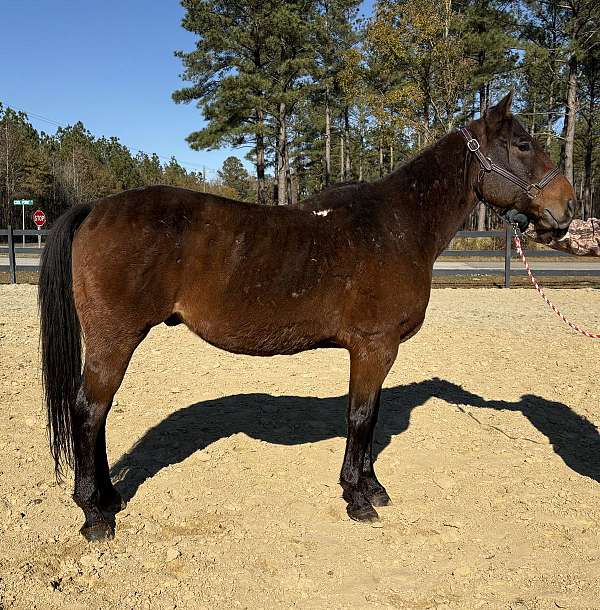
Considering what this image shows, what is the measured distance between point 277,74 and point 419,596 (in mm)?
29088

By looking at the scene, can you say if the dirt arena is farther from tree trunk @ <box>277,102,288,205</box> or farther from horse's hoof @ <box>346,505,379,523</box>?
tree trunk @ <box>277,102,288,205</box>

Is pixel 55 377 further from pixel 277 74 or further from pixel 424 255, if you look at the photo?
pixel 277 74

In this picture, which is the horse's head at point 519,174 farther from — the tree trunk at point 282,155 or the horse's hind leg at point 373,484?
the tree trunk at point 282,155

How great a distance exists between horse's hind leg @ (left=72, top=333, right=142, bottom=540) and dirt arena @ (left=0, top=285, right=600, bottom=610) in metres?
0.16

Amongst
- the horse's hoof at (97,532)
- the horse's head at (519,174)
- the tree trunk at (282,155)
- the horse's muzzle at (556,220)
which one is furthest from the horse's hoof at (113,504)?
the tree trunk at (282,155)

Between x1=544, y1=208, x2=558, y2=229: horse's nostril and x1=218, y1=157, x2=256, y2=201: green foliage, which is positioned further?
x1=218, y1=157, x2=256, y2=201: green foliage

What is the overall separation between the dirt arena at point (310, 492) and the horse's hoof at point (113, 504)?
9 cm

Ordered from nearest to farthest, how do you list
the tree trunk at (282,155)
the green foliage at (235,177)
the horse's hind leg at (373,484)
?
the horse's hind leg at (373,484)
the tree trunk at (282,155)
the green foliage at (235,177)

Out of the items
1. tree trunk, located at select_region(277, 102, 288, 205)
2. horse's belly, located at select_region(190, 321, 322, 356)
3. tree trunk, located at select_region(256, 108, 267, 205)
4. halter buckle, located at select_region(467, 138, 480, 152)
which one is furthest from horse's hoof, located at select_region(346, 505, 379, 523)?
tree trunk, located at select_region(256, 108, 267, 205)

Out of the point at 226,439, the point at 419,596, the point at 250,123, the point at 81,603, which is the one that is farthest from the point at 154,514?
the point at 250,123

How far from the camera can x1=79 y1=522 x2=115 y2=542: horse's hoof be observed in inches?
124

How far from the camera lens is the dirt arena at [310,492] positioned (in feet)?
9.01

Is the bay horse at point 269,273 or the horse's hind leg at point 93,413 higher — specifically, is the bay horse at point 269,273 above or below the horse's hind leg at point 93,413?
above

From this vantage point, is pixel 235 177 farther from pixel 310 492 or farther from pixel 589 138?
pixel 310 492
